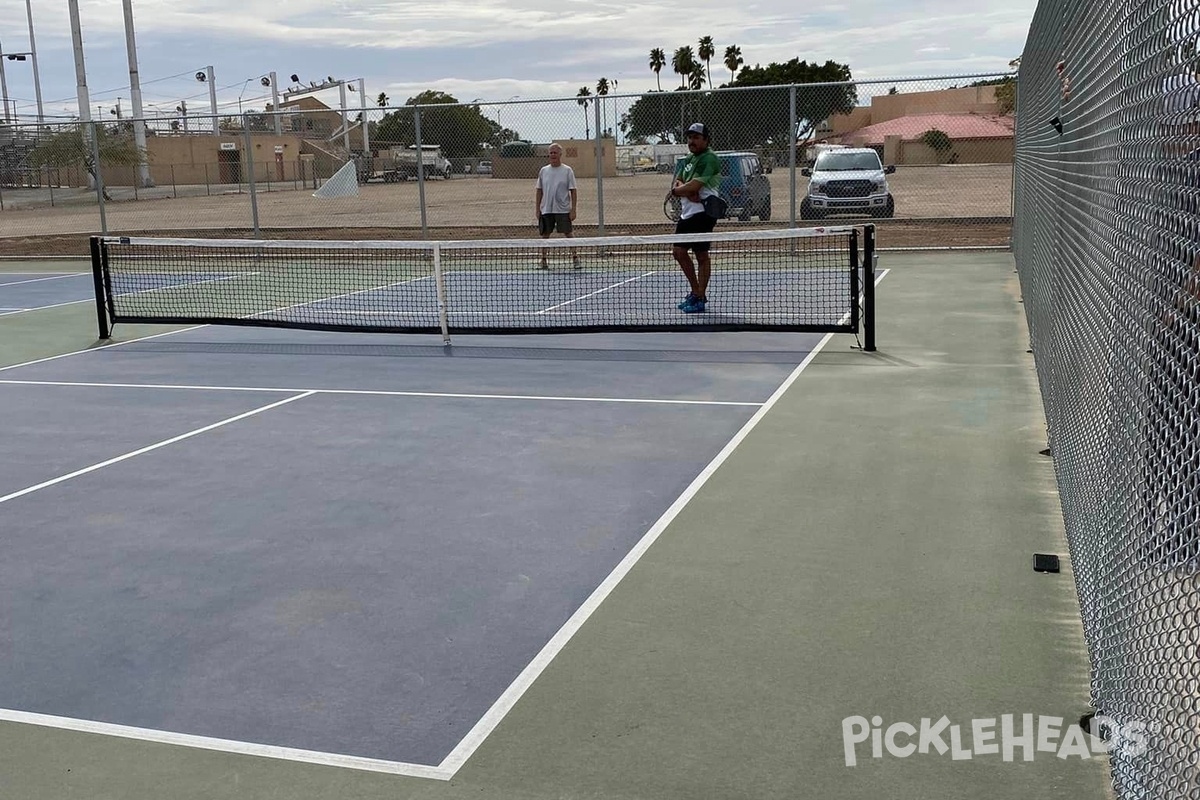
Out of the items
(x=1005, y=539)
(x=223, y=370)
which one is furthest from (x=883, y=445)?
(x=223, y=370)

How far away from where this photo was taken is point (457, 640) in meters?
4.44

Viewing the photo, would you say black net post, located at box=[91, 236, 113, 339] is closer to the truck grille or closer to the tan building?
the truck grille

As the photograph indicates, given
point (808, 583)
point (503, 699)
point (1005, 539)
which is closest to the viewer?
point (503, 699)

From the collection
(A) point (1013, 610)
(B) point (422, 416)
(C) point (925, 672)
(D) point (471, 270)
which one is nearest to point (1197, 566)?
(C) point (925, 672)

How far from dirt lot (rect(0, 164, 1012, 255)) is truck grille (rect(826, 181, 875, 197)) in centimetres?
68

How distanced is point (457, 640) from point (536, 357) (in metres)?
6.26

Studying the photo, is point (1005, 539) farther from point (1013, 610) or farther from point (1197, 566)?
point (1197, 566)

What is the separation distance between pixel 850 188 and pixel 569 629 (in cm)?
1641

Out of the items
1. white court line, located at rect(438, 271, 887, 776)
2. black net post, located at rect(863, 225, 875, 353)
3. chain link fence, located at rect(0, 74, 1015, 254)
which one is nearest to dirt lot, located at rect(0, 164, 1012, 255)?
chain link fence, located at rect(0, 74, 1015, 254)

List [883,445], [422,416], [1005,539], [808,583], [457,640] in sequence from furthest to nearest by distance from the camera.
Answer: [422,416] → [883,445] → [1005,539] → [808,583] → [457,640]

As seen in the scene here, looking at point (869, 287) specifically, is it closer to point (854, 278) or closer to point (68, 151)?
point (854, 278)

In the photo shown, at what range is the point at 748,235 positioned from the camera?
10.4 m

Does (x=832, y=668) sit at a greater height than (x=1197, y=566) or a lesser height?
lesser

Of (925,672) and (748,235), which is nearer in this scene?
(925,672)
